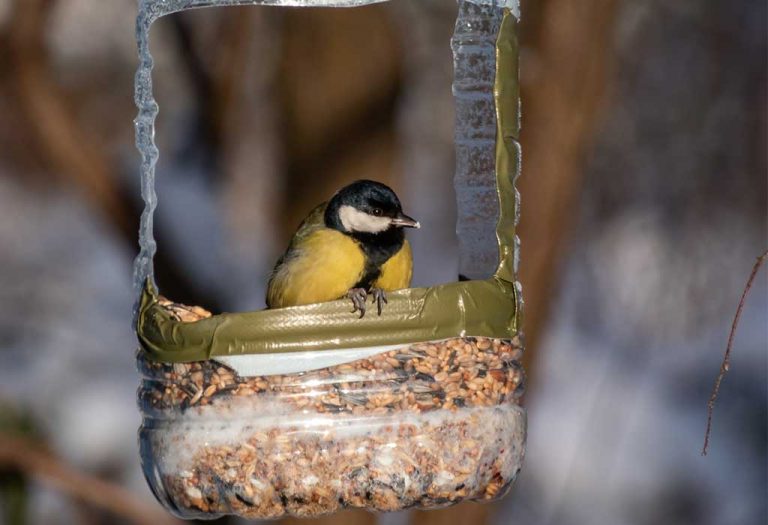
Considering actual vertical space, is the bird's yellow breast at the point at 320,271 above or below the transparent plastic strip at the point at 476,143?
below

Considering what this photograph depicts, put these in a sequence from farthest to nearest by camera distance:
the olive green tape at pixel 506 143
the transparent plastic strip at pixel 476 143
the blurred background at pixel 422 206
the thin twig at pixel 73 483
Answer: the thin twig at pixel 73 483 < the blurred background at pixel 422 206 < the transparent plastic strip at pixel 476 143 < the olive green tape at pixel 506 143

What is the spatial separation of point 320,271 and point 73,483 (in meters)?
3.52

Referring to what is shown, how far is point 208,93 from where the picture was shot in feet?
21.4

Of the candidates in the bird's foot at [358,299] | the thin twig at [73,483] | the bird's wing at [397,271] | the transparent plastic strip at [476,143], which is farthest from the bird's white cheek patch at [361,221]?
the thin twig at [73,483]

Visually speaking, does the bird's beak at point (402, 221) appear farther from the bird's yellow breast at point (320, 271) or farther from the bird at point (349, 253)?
the bird's yellow breast at point (320, 271)

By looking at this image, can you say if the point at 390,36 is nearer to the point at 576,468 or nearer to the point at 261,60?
the point at 261,60

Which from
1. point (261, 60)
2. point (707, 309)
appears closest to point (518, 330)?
point (707, 309)

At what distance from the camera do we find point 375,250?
12.0 feet

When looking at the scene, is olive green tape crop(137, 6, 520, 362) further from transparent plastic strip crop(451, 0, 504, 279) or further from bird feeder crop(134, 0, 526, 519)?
transparent plastic strip crop(451, 0, 504, 279)

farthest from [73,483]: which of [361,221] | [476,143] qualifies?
[476,143]

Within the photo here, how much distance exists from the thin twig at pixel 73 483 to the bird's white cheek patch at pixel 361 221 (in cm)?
332

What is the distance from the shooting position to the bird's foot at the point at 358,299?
3.03m

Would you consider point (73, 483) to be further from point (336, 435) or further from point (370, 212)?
point (336, 435)

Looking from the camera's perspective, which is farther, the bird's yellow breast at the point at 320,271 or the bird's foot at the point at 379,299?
the bird's yellow breast at the point at 320,271
